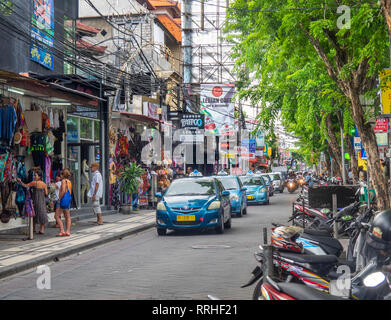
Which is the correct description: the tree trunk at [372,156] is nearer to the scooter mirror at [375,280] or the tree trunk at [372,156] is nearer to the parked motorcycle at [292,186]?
the scooter mirror at [375,280]

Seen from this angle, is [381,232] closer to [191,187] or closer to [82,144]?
[191,187]

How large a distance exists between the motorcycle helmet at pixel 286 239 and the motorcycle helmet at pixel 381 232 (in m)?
1.25

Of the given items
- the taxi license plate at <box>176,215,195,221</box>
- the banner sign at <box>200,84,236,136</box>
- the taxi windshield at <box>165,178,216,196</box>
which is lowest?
the taxi license plate at <box>176,215,195,221</box>

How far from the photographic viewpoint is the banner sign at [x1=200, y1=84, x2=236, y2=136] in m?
47.4

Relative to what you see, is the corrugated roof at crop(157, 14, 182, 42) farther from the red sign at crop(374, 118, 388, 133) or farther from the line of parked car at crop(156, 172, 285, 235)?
the line of parked car at crop(156, 172, 285, 235)

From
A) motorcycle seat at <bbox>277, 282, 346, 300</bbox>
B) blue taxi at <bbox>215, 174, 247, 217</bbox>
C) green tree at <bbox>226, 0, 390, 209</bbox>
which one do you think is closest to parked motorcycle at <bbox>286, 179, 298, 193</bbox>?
blue taxi at <bbox>215, 174, 247, 217</bbox>

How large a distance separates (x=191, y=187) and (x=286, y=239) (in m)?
10.4

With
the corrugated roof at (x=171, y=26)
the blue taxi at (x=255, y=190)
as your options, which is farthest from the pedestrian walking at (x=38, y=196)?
the corrugated roof at (x=171, y=26)

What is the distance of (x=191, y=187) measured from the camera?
17.5 metres

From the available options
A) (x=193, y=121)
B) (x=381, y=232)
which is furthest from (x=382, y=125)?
(x=193, y=121)

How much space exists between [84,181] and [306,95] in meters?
10.7

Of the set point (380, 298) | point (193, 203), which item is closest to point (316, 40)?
point (193, 203)

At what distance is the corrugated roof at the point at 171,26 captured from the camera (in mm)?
47500

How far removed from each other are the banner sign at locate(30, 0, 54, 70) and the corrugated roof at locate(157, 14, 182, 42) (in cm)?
2501
